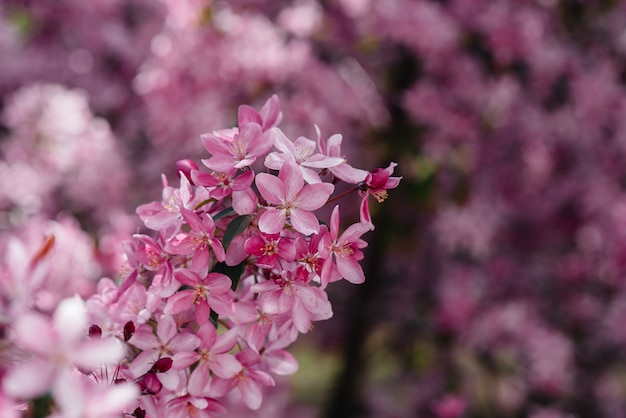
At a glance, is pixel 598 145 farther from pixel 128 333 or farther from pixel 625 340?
pixel 128 333

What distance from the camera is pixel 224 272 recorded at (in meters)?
0.88

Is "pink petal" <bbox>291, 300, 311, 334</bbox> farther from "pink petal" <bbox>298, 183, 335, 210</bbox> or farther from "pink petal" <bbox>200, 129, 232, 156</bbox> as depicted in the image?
"pink petal" <bbox>200, 129, 232, 156</bbox>

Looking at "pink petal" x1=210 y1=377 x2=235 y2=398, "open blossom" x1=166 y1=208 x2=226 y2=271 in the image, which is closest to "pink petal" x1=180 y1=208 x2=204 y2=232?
"open blossom" x1=166 y1=208 x2=226 y2=271

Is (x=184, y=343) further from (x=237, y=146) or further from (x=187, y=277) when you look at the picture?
(x=237, y=146)

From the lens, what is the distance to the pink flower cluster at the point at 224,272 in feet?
2.70

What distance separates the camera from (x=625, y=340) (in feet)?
8.80

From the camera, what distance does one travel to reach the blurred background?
2.39 meters

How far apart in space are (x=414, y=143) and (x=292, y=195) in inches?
82.3

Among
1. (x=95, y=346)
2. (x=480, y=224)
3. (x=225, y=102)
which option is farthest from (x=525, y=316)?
(x=95, y=346)

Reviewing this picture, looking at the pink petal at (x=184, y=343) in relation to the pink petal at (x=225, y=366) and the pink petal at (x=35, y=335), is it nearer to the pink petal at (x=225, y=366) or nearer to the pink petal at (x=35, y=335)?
the pink petal at (x=225, y=366)

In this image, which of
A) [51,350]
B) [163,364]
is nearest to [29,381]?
[51,350]

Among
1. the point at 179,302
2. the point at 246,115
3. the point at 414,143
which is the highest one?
the point at 414,143

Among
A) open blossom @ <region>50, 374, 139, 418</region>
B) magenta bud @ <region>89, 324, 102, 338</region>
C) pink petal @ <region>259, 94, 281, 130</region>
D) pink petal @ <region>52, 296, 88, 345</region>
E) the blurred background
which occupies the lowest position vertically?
open blossom @ <region>50, 374, 139, 418</region>

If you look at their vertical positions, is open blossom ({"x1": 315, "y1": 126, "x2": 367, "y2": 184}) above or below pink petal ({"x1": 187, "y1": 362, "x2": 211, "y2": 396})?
above
